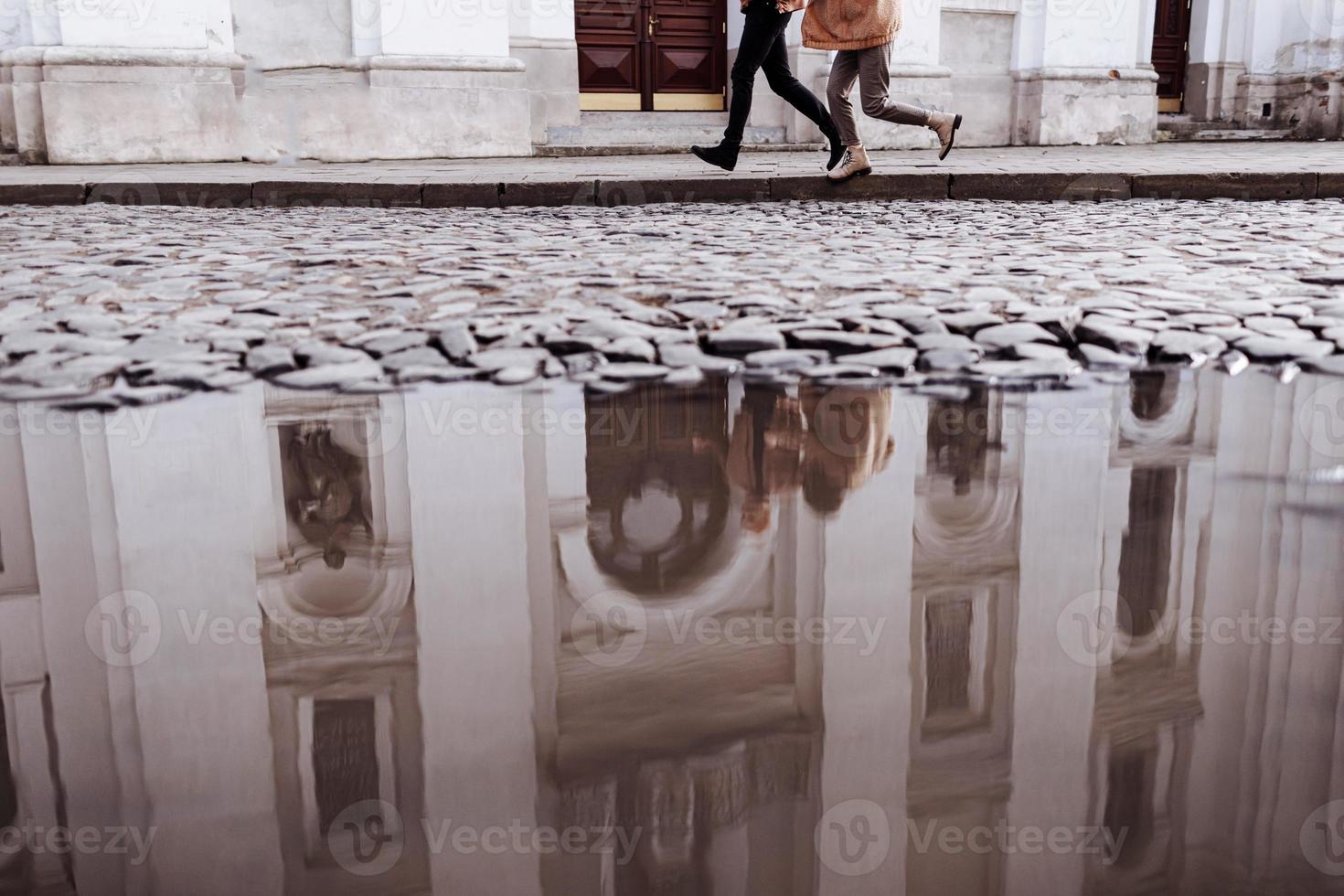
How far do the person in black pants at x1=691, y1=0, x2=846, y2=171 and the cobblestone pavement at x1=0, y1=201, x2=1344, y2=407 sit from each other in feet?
6.64

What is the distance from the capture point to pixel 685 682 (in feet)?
4.04

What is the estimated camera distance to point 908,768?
106cm

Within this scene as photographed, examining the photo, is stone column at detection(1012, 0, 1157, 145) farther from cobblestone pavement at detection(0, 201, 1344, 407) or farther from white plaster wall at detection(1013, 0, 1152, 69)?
cobblestone pavement at detection(0, 201, 1344, 407)

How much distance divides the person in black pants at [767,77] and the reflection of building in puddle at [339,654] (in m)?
5.85

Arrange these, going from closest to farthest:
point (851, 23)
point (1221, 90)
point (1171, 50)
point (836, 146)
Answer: point (851, 23) < point (836, 146) < point (1221, 90) < point (1171, 50)

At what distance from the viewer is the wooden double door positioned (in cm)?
1205

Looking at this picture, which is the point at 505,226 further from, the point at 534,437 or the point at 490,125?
the point at 490,125

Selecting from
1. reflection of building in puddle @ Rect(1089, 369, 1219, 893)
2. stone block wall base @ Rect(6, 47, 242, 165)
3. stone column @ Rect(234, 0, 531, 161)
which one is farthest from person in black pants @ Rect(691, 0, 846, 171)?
reflection of building in puddle @ Rect(1089, 369, 1219, 893)

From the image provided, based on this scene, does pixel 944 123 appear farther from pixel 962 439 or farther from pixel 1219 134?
pixel 1219 134

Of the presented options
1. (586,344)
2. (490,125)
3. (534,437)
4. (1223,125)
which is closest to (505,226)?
(586,344)

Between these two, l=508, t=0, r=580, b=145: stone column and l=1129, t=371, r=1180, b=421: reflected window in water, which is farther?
l=508, t=0, r=580, b=145: stone column

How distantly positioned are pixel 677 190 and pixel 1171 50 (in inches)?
403

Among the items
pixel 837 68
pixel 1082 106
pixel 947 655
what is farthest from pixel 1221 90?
pixel 947 655

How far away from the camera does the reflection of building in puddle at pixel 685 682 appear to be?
947 millimetres
